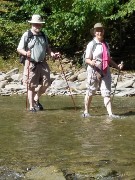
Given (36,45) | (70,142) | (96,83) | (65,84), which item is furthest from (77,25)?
(70,142)

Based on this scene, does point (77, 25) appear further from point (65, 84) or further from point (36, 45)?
point (36, 45)

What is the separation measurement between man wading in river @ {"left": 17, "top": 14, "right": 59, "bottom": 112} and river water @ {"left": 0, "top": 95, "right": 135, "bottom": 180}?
45cm

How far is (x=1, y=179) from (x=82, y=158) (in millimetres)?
1285

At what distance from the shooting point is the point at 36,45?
35.4ft

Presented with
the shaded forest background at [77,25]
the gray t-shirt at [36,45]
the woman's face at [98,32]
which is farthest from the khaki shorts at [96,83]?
the shaded forest background at [77,25]

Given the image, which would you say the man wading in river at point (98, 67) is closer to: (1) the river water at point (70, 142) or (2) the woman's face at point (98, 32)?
(2) the woman's face at point (98, 32)

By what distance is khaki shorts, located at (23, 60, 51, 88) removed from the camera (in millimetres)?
11000

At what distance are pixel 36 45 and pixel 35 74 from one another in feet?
2.05

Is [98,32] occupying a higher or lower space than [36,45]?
higher

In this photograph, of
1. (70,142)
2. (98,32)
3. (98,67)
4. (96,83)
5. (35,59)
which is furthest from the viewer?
(35,59)

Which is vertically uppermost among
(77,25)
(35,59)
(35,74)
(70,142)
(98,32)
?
(77,25)

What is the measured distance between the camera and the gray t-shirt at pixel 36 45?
35.2ft

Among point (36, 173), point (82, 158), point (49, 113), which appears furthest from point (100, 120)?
point (36, 173)

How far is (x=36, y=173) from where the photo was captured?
212 inches
